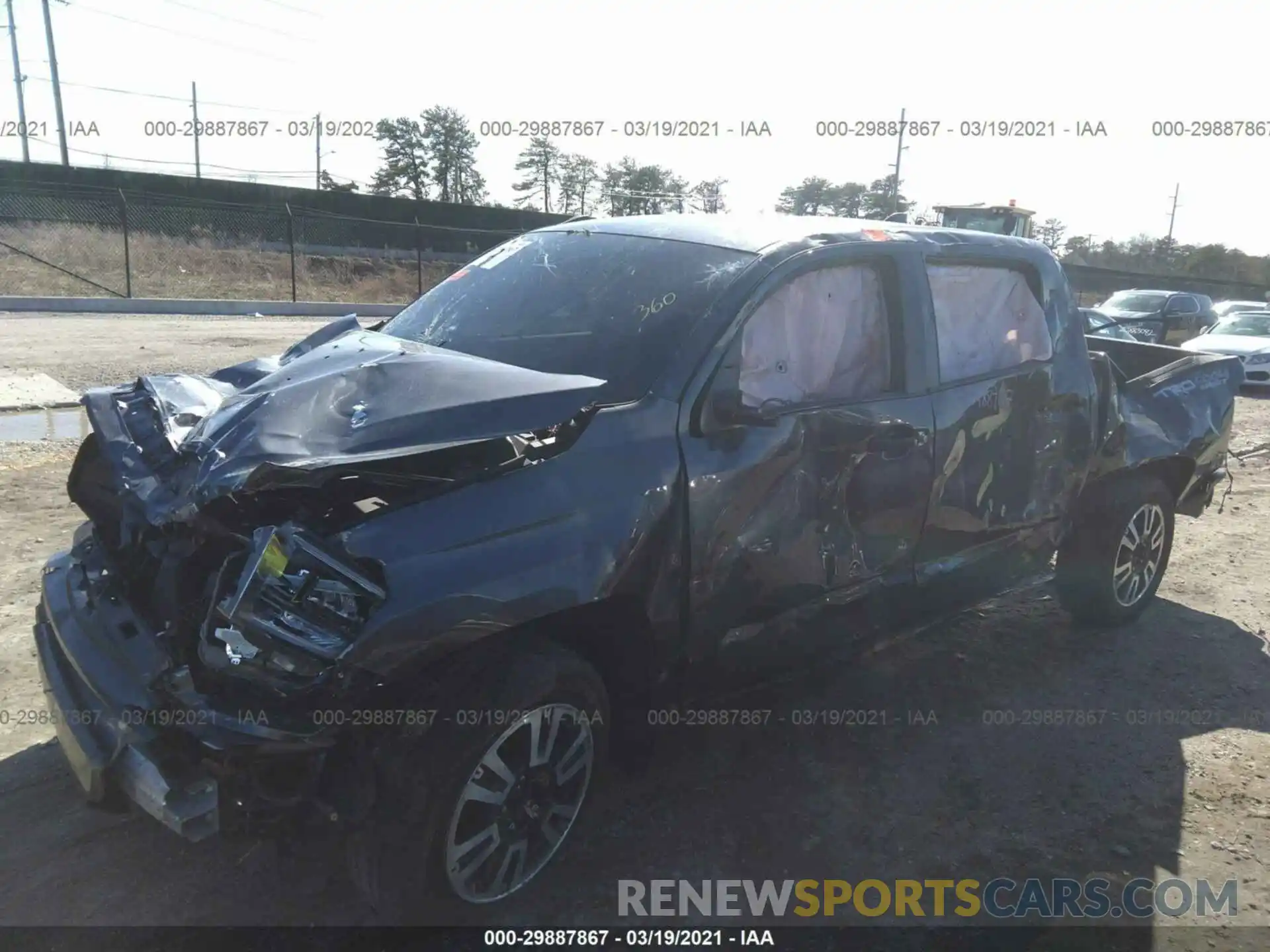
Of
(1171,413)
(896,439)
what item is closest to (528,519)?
(896,439)

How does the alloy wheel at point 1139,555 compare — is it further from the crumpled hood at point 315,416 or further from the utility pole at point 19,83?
the utility pole at point 19,83

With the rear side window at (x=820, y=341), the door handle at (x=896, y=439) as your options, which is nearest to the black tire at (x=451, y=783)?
the rear side window at (x=820, y=341)

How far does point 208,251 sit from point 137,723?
89.6 ft

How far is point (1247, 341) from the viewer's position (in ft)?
53.8

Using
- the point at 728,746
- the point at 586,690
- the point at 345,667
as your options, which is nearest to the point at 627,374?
the point at 586,690

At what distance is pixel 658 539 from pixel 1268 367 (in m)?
16.4

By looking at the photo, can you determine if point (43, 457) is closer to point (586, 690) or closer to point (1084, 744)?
point (586, 690)

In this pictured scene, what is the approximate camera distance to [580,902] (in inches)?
112

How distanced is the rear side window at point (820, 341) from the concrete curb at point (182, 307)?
16.0 m

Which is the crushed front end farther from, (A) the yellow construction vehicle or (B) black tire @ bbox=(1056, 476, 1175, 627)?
(A) the yellow construction vehicle

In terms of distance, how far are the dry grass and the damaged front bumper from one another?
22394 millimetres

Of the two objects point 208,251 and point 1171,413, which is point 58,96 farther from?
point 1171,413

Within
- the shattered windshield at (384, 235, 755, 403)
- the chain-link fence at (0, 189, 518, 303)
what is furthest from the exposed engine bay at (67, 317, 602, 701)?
the chain-link fence at (0, 189, 518, 303)

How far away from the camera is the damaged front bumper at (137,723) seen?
7.54 ft
